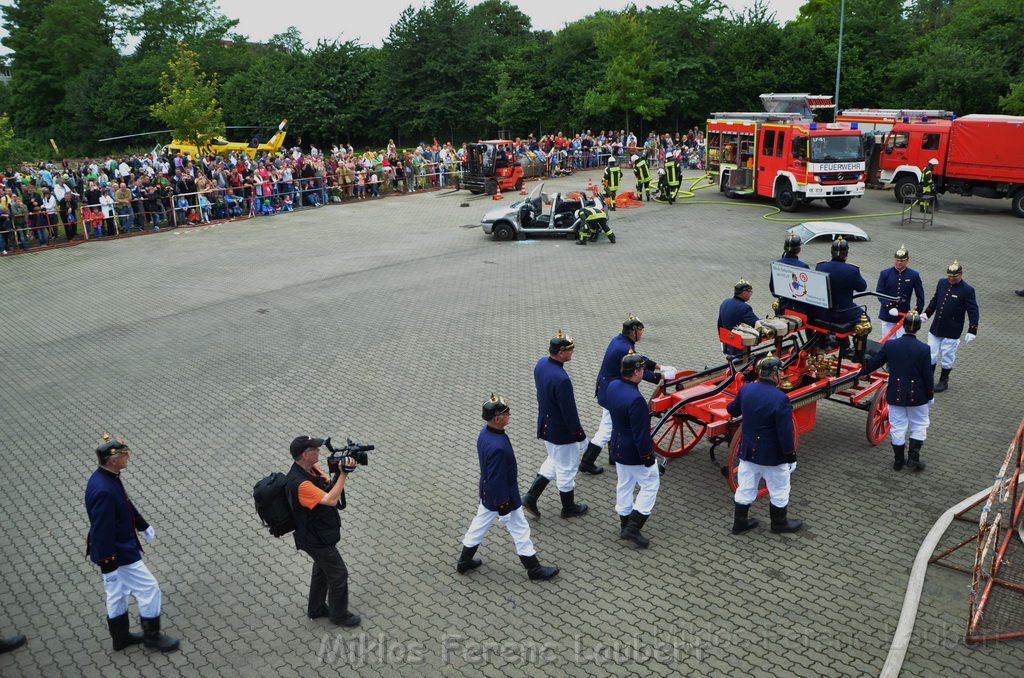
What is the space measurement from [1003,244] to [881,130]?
1032 cm

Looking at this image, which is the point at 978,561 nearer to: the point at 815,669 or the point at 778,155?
the point at 815,669

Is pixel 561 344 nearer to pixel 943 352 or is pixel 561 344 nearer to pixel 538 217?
pixel 943 352

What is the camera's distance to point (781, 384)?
26.9ft

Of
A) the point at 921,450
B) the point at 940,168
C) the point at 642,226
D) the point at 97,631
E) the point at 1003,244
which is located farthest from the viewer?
the point at 940,168

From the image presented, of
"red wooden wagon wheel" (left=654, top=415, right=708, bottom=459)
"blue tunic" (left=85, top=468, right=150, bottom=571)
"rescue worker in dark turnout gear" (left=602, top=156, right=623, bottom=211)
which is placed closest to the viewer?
"blue tunic" (left=85, top=468, right=150, bottom=571)

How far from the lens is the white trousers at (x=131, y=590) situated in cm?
595

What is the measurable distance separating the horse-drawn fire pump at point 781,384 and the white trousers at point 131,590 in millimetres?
5019

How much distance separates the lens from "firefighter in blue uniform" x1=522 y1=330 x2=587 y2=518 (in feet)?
24.1

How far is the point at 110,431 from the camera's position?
10.3 meters

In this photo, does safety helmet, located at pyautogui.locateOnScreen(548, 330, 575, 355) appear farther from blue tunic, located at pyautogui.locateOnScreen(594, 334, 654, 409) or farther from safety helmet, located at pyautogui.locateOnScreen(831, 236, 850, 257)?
safety helmet, located at pyautogui.locateOnScreen(831, 236, 850, 257)

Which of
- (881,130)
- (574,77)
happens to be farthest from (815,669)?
(574,77)

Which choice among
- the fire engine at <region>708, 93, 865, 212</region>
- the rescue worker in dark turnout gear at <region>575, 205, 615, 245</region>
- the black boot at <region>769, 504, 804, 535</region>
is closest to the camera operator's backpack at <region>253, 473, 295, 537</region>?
the black boot at <region>769, 504, 804, 535</region>

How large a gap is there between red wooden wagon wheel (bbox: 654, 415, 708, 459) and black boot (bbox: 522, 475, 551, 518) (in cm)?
167

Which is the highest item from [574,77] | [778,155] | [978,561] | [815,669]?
[574,77]
